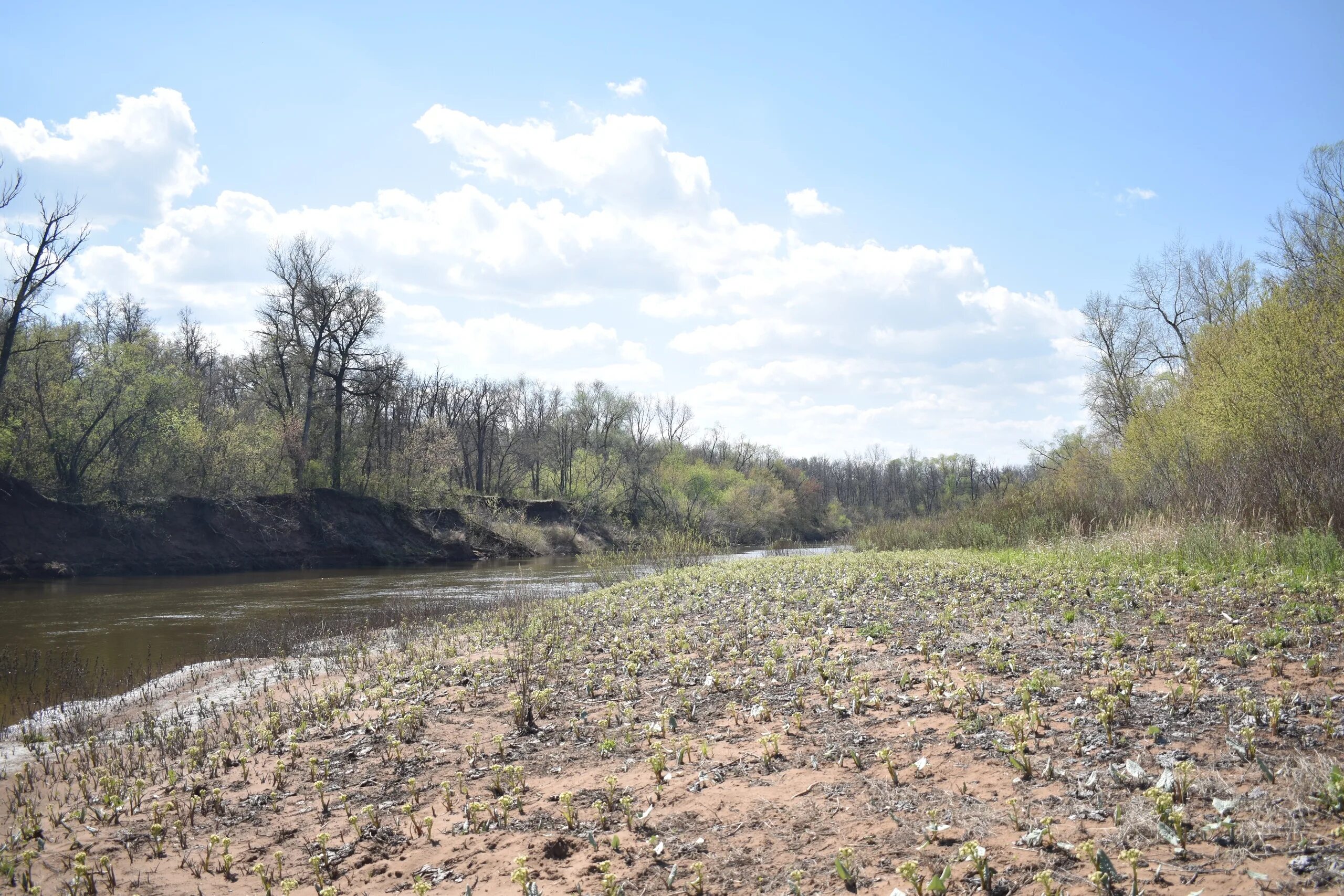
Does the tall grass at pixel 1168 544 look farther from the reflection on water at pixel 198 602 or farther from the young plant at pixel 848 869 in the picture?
the reflection on water at pixel 198 602

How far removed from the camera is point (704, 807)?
5.36 meters

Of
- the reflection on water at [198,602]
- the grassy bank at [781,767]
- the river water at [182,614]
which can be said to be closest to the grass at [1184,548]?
the grassy bank at [781,767]

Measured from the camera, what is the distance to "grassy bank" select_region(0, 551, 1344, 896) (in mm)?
4195

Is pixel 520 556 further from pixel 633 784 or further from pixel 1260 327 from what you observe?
pixel 633 784

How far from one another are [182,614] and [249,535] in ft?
62.0

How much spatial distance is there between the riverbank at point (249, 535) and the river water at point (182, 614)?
203 centimetres

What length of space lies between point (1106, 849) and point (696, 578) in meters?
14.3

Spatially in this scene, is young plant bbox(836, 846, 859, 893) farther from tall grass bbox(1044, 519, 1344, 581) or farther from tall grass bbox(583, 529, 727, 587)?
tall grass bbox(583, 529, 727, 587)

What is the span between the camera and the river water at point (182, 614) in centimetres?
1272

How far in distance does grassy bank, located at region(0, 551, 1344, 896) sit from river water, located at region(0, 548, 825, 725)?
421 centimetres

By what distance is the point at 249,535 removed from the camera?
37.3 meters

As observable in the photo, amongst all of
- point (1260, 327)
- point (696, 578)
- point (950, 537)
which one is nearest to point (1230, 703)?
point (696, 578)

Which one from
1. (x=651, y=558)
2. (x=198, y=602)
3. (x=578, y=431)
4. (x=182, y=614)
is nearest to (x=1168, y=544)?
(x=651, y=558)

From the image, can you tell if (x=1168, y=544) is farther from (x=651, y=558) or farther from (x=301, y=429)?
(x=301, y=429)
